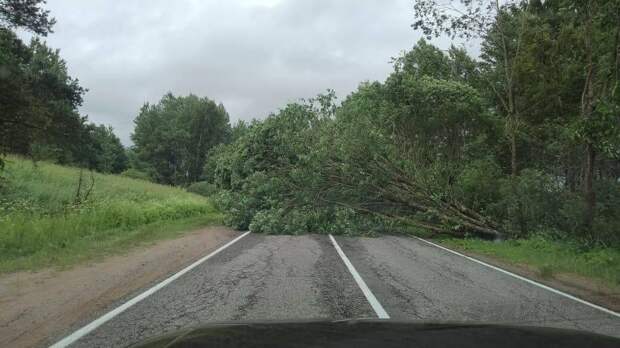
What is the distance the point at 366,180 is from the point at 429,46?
880 inches

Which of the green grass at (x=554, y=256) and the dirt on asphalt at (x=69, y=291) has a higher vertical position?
the green grass at (x=554, y=256)

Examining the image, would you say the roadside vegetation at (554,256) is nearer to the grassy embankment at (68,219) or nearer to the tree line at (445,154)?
the tree line at (445,154)

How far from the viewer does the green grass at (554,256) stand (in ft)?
42.7

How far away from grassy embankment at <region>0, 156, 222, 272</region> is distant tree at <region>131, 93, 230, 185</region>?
66426 millimetres

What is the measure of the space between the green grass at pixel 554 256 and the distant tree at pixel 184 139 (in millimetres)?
83456

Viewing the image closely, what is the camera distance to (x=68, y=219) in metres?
18.5

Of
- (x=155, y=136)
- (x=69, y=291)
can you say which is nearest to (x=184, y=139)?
(x=155, y=136)

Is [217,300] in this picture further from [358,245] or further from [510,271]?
[358,245]

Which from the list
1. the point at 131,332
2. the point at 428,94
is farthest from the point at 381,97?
the point at 131,332

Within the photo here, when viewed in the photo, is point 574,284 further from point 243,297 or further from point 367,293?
point 243,297

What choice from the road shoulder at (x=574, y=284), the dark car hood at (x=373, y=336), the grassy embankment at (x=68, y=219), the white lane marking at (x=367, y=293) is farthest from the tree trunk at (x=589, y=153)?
the dark car hood at (x=373, y=336)

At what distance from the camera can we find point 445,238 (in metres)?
23.3

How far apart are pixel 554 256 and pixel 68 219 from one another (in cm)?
1592

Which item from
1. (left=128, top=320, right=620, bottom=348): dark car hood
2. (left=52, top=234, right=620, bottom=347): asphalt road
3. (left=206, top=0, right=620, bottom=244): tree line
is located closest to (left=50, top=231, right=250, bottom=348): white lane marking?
(left=52, top=234, right=620, bottom=347): asphalt road
